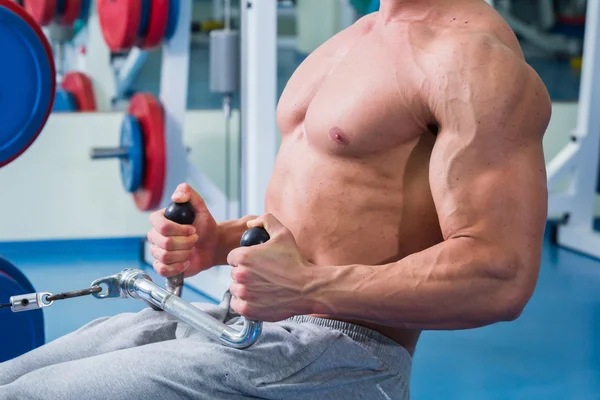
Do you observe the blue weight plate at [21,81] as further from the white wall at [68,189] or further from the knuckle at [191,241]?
the white wall at [68,189]

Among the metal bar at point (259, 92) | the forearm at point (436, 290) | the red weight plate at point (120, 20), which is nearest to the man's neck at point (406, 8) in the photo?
the forearm at point (436, 290)

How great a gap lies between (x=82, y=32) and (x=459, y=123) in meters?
2.71

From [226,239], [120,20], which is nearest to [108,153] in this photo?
[120,20]

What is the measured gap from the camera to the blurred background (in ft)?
7.53

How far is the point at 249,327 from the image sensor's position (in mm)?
1009

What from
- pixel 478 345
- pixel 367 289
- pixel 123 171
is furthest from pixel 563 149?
pixel 367 289

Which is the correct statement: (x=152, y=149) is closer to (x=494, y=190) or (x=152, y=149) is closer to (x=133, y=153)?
(x=133, y=153)

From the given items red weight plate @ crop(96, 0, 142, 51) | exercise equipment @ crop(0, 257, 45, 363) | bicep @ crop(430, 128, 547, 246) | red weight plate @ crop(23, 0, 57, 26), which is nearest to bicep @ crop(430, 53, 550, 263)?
bicep @ crop(430, 128, 547, 246)

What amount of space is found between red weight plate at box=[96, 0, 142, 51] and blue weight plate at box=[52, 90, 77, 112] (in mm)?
589

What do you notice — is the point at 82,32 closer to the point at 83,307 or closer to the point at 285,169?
the point at 83,307

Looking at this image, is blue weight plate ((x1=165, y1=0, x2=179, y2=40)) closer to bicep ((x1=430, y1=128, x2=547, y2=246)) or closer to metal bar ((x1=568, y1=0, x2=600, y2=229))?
metal bar ((x1=568, y1=0, x2=600, y2=229))

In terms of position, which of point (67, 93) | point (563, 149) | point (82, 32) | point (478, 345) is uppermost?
point (82, 32)

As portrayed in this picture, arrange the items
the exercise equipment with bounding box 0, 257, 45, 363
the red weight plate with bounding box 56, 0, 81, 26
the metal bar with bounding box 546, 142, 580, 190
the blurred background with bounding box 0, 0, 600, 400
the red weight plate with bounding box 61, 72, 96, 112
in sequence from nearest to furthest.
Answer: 1. the exercise equipment with bounding box 0, 257, 45, 363
2. the blurred background with bounding box 0, 0, 600, 400
3. the red weight plate with bounding box 56, 0, 81, 26
4. the red weight plate with bounding box 61, 72, 96, 112
5. the metal bar with bounding box 546, 142, 580, 190

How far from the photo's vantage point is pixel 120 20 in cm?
274
